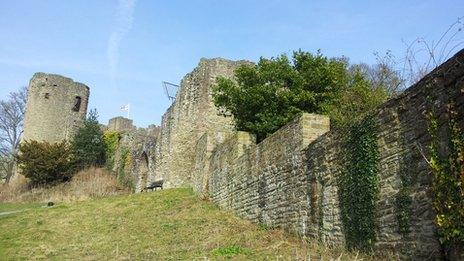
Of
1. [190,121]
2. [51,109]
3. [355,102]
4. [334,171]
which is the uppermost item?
[51,109]

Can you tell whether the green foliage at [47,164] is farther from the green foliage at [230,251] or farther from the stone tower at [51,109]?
the green foliage at [230,251]

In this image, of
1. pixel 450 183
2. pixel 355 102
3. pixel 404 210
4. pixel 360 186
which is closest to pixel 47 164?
pixel 355 102

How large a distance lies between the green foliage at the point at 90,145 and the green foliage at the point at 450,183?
94.4ft

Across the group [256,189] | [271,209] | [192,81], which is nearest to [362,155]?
[271,209]

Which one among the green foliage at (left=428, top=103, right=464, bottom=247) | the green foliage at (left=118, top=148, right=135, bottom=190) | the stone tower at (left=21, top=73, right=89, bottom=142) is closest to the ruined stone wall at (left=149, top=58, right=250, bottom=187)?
the green foliage at (left=118, top=148, right=135, bottom=190)

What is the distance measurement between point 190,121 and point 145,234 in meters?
11.7

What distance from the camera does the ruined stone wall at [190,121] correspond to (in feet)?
78.6

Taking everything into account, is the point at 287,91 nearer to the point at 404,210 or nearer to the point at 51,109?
the point at 404,210

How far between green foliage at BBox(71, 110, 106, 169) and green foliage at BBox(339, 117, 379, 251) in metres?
26.6

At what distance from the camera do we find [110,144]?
34750 mm

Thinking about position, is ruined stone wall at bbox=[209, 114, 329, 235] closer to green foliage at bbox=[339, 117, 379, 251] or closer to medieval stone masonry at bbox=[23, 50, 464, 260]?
medieval stone masonry at bbox=[23, 50, 464, 260]

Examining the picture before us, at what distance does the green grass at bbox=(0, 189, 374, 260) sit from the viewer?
371 inches

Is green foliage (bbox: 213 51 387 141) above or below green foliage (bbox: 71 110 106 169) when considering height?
below

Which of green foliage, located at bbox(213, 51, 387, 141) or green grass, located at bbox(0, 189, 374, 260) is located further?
green foliage, located at bbox(213, 51, 387, 141)
